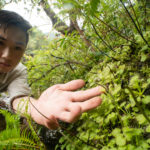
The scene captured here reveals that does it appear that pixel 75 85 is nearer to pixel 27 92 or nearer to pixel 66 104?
pixel 66 104

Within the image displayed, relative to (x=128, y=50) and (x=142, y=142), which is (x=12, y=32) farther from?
(x=142, y=142)

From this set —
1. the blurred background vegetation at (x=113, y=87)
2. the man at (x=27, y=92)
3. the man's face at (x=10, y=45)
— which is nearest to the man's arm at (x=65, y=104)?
the man at (x=27, y=92)

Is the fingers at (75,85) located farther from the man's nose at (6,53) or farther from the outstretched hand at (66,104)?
the man's nose at (6,53)

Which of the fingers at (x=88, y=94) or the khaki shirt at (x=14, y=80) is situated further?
the khaki shirt at (x=14, y=80)

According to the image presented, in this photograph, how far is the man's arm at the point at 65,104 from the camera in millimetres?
918

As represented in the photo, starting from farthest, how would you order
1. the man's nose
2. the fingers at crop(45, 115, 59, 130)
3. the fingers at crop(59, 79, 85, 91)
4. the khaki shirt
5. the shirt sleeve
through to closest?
the khaki shirt
the shirt sleeve
the man's nose
the fingers at crop(59, 79, 85, 91)
the fingers at crop(45, 115, 59, 130)

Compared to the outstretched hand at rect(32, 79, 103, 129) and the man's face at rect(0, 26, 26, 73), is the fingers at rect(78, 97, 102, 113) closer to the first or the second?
the outstretched hand at rect(32, 79, 103, 129)

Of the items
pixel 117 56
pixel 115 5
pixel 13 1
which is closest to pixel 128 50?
pixel 117 56

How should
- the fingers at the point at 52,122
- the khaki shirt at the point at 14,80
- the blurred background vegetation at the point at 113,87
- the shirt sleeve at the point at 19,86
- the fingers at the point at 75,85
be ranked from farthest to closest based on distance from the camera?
the khaki shirt at the point at 14,80 < the shirt sleeve at the point at 19,86 < the fingers at the point at 75,85 < the fingers at the point at 52,122 < the blurred background vegetation at the point at 113,87

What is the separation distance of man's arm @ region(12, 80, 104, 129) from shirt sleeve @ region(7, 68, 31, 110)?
0.69 meters

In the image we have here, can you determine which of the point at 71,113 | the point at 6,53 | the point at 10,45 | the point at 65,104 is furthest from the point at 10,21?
the point at 71,113

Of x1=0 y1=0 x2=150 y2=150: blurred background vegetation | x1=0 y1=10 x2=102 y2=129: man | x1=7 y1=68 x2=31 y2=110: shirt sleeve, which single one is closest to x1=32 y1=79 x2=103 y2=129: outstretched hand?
x1=0 y1=10 x2=102 y2=129: man

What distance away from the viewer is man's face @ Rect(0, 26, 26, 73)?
5.46 ft

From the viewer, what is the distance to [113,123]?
1037 millimetres
